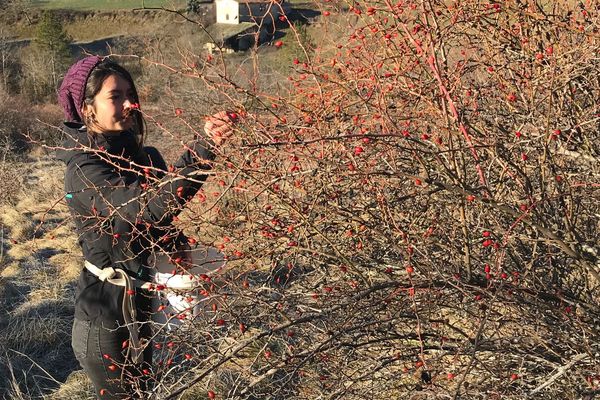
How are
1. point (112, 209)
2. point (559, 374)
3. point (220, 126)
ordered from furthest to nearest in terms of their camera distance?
point (112, 209), point (220, 126), point (559, 374)

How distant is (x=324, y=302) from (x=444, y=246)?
0.40 metres

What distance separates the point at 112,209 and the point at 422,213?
98 cm

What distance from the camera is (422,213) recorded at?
213 cm

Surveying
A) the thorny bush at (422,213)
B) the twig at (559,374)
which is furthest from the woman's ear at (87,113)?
the twig at (559,374)

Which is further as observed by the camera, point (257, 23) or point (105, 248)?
point (105, 248)

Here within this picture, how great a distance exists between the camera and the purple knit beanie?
2369mm

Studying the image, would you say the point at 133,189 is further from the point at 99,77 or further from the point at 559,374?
the point at 559,374

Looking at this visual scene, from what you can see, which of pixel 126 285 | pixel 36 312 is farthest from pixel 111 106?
pixel 36 312

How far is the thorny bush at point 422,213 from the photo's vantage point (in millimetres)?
1714

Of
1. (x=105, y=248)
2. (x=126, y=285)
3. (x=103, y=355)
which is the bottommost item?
(x=103, y=355)

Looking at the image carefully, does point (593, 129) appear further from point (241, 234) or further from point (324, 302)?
point (241, 234)

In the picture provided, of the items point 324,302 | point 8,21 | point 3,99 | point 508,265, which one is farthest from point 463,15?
point 8,21

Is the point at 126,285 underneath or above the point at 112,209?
underneath

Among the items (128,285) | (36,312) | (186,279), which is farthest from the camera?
(36,312)
